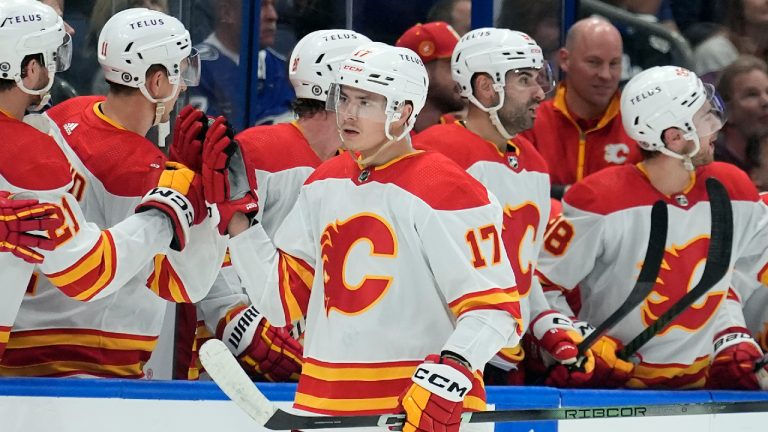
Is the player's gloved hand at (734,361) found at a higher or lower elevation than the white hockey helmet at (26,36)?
lower

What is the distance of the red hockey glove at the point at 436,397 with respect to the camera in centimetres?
271

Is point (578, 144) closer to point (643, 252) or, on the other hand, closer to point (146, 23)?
point (643, 252)

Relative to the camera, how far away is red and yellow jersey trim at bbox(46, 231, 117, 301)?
3242 mm

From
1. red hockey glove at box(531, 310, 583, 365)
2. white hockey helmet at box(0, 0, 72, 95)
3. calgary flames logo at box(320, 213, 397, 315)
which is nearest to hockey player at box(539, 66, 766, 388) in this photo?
red hockey glove at box(531, 310, 583, 365)

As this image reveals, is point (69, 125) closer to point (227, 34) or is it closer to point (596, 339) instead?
point (227, 34)

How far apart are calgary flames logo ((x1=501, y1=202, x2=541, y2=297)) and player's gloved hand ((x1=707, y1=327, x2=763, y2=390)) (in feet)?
2.27

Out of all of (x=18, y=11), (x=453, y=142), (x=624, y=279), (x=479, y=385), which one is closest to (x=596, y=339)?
(x=624, y=279)

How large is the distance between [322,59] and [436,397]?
1.59 metres

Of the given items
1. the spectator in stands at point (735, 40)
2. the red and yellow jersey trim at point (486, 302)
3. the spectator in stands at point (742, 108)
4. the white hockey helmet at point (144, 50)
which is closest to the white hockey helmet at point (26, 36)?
the white hockey helmet at point (144, 50)

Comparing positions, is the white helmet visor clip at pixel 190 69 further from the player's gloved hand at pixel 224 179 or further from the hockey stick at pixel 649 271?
the hockey stick at pixel 649 271

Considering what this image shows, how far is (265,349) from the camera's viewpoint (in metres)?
3.87

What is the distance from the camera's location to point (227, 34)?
4.68 m

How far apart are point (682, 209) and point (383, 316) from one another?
1.54 m

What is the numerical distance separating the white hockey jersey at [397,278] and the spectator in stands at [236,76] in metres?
1.73
